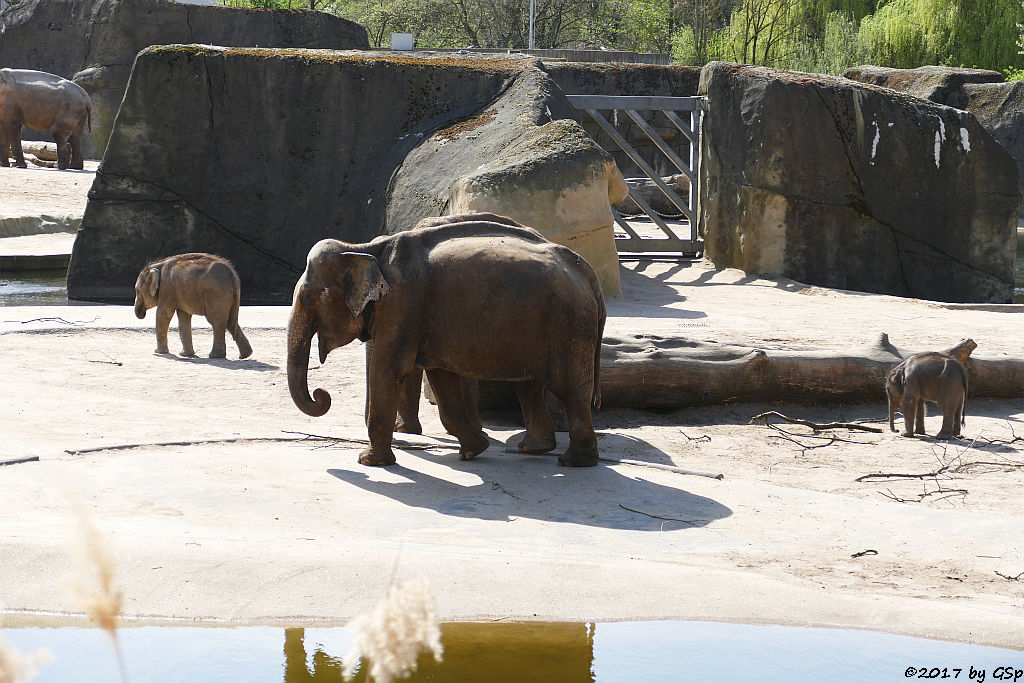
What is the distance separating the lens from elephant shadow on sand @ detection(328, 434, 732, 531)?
17.4 ft

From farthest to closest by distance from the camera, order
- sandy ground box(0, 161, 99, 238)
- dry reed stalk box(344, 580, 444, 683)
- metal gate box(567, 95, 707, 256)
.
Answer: sandy ground box(0, 161, 99, 238)
metal gate box(567, 95, 707, 256)
dry reed stalk box(344, 580, 444, 683)

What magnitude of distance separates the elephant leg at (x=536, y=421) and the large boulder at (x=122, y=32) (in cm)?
2405

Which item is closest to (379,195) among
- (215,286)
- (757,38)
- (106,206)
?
(106,206)

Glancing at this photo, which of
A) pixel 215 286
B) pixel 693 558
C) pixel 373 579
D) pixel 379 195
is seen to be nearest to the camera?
pixel 373 579

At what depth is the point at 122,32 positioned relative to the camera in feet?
92.5

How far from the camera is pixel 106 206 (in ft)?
45.4

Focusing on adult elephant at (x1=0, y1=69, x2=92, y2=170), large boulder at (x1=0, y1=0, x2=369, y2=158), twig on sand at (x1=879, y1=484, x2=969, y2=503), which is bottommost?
twig on sand at (x1=879, y1=484, x2=969, y2=503)

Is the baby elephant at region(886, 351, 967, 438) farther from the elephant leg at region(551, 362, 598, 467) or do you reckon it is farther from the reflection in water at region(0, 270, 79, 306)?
the reflection in water at region(0, 270, 79, 306)

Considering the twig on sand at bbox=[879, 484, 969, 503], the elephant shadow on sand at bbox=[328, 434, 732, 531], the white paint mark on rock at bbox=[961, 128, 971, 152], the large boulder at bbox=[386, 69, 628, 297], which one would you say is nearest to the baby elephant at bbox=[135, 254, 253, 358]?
the large boulder at bbox=[386, 69, 628, 297]

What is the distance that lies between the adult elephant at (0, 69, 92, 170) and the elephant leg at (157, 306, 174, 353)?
Result: 16242 mm

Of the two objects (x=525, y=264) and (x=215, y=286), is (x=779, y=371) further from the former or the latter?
(x=215, y=286)

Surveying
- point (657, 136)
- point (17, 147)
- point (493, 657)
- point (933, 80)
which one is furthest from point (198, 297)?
point (933, 80)

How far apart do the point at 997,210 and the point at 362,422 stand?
10630 millimetres

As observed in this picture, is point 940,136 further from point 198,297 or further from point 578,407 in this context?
point 578,407
